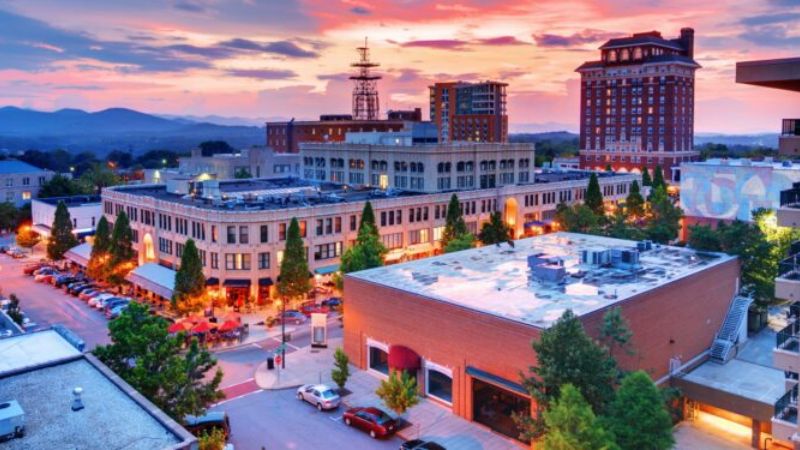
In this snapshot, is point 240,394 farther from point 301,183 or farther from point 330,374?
point 301,183

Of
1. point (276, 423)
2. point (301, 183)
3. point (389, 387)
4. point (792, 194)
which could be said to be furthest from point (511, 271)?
point (301, 183)

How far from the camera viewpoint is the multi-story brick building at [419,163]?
8506cm

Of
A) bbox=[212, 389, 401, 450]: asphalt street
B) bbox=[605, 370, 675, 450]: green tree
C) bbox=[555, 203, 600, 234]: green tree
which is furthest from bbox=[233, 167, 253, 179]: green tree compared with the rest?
bbox=[605, 370, 675, 450]: green tree

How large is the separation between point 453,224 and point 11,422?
5464 centimetres

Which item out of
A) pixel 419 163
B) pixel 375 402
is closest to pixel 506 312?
pixel 375 402

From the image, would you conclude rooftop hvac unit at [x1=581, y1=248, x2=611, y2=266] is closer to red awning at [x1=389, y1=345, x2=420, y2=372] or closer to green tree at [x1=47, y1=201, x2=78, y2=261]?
red awning at [x1=389, y1=345, x2=420, y2=372]

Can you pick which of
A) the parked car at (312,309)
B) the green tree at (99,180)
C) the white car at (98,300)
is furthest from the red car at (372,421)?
the green tree at (99,180)

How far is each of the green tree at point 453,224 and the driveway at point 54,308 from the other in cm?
3436

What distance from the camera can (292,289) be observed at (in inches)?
2231

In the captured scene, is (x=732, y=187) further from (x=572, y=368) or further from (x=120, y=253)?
(x=120, y=253)

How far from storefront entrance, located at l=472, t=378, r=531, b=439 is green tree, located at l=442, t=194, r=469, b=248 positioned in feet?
107

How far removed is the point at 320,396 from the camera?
38031mm

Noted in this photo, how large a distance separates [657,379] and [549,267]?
30.3ft

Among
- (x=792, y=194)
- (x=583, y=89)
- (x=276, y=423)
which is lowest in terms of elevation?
(x=276, y=423)
